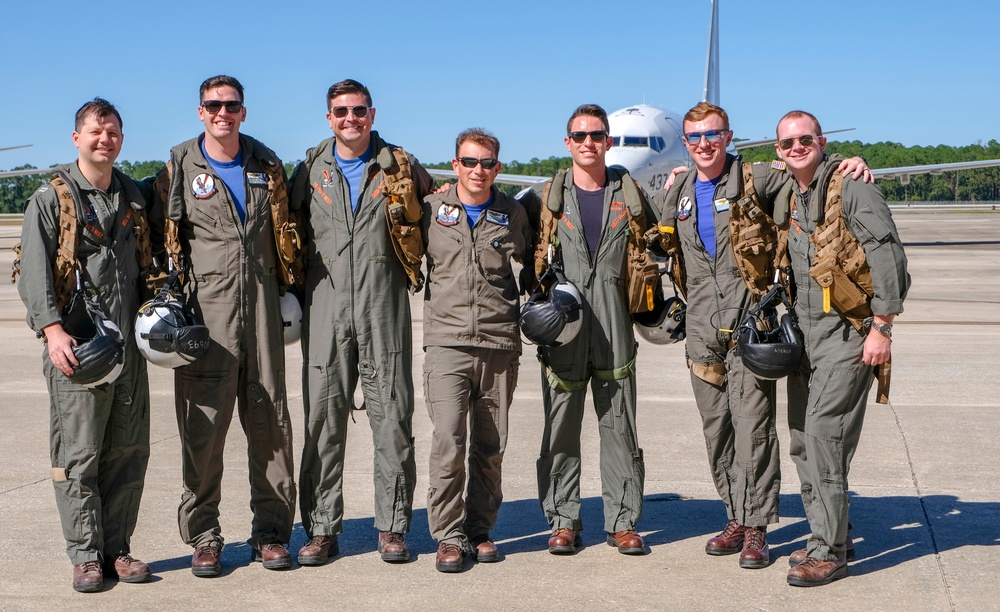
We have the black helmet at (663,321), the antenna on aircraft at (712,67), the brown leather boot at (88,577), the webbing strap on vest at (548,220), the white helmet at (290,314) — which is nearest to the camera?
the brown leather boot at (88,577)

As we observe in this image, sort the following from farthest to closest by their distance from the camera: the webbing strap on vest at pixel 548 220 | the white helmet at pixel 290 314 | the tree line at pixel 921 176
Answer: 1. the tree line at pixel 921 176
2. the webbing strap on vest at pixel 548 220
3. the white helmet at pixel 290 314

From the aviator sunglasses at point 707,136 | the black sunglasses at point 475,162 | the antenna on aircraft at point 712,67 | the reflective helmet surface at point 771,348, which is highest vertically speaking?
the antenna on aircraft at point 712,67

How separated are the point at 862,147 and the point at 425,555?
503 feet

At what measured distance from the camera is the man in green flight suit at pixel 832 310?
4664 millimetres

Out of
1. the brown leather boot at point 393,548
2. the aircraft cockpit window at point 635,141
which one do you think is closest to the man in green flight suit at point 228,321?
the brown leather boot at point 393,548

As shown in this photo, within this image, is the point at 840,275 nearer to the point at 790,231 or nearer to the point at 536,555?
the point at 790,231

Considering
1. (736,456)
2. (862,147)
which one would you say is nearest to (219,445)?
(736,456)

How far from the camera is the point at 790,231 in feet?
16.5

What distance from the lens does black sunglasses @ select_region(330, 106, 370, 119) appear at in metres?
5.14

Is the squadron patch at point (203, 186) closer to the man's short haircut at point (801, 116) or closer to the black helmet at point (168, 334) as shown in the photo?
the black helmet at point (168, 334)

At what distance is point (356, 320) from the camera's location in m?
5.10

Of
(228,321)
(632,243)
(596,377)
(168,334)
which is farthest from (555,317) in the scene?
(168,334)

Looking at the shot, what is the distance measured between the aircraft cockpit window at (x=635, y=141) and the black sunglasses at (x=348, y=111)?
2086cm

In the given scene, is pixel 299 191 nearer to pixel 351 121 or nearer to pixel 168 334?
pixel 351 121
